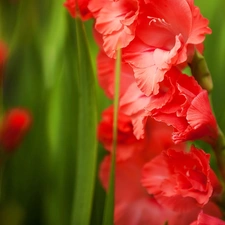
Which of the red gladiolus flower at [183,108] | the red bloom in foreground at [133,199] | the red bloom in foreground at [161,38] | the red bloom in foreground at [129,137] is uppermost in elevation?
the red bloom in foreground at [161,38]

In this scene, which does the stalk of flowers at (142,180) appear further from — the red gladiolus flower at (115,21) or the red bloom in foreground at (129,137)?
the red gladiolus flower at (115,21)

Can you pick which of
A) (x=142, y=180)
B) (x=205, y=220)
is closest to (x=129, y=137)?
(x=142, y=180)

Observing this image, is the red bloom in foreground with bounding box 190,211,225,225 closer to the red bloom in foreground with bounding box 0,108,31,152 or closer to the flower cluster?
the flower cluster

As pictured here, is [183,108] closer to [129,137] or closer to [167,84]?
[167,84]

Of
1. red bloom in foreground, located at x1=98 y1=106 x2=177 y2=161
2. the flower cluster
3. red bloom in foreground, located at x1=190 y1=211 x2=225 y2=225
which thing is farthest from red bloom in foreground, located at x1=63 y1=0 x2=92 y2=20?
red bloom in foreground, located at x1=190 y1=211 x2=225 y2=225

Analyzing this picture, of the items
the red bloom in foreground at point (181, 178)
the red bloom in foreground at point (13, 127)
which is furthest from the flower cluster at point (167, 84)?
the red bloom in foreground at point (13, 127)
